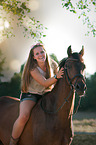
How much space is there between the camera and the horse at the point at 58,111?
3.37m

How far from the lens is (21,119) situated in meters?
3.80

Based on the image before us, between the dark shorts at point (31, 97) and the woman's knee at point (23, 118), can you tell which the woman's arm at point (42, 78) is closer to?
the dark shorts at point (31, 97)

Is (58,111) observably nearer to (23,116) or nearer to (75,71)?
(23,116)

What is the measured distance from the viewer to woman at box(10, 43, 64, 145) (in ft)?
12.4

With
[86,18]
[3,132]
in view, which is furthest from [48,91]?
[86,18]

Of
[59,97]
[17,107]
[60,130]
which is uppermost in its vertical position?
[59,97]

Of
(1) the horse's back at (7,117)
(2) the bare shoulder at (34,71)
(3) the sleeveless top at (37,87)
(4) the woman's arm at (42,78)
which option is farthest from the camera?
(1) the horse's back at (7,117)

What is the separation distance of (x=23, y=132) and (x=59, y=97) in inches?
44.6

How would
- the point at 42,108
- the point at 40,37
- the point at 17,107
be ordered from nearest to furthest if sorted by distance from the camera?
the point at 42,108 < the point at 17,107 < the point at 40,37

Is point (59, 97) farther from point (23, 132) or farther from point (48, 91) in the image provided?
point (23, 132)

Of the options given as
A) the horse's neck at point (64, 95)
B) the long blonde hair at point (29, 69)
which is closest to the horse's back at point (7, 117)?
the long blonde hair at point (29, 69)

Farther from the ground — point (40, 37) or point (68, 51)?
point (40, 37)

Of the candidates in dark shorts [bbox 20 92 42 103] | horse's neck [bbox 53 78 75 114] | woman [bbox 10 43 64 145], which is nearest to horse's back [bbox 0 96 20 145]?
woman [bbox 10 43 64 145]

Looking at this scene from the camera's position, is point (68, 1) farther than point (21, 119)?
Yes
